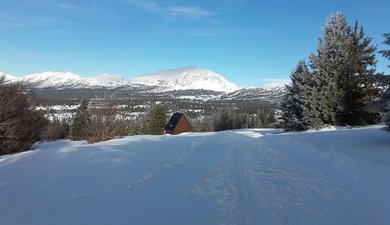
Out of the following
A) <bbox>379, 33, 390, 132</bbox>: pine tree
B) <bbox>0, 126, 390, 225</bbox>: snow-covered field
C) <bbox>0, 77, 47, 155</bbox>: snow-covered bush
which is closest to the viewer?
<bbox>0, 126, 390, 225</bbox>: snow-covered field

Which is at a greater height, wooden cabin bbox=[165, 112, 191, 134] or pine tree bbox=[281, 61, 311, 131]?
pine tree bbox=[281, 61, 311, 131]

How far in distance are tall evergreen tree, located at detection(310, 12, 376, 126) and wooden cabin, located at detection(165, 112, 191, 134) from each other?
42276mm

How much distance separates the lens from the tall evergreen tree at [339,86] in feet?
86.9

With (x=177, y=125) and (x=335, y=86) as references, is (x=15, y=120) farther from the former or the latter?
(x=177, y=125)

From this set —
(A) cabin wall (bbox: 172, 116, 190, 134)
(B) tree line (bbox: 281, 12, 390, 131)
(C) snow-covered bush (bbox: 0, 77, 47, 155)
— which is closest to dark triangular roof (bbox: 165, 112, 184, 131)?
(A) cabin wall (bbox: 172, 116, 190, 134)

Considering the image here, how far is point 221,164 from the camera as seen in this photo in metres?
11.7

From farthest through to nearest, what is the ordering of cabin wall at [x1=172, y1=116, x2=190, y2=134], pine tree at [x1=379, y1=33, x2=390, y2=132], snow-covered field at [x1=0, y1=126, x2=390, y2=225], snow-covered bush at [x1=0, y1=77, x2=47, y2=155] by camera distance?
1. cabin wall at [x1=172, y1=116, x2=190, y2=134]
2. snow-covered bush at [x1=0, y1=77, x2=47, y2=155]
3. pine tree at [x1=379, y1=33, x2=390, y2=132]
4. snow-covered field at [x1=0, y1=126, x2=390, y2=225]

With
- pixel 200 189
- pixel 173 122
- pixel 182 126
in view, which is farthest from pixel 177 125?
pixel 200 189

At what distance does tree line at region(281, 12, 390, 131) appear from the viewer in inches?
1044

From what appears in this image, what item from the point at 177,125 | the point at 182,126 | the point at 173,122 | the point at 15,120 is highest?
the point at 15,120

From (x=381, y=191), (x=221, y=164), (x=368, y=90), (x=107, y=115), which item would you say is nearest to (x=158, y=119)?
(x=107, y=115)

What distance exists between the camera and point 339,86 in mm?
26734

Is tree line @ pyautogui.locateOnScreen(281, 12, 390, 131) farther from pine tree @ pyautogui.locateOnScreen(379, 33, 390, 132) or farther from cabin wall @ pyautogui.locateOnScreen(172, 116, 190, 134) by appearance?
cabin wall @ pyautogui.locateOnScreen(172, 116, 190, 134)

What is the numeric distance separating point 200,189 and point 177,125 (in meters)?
60.8
